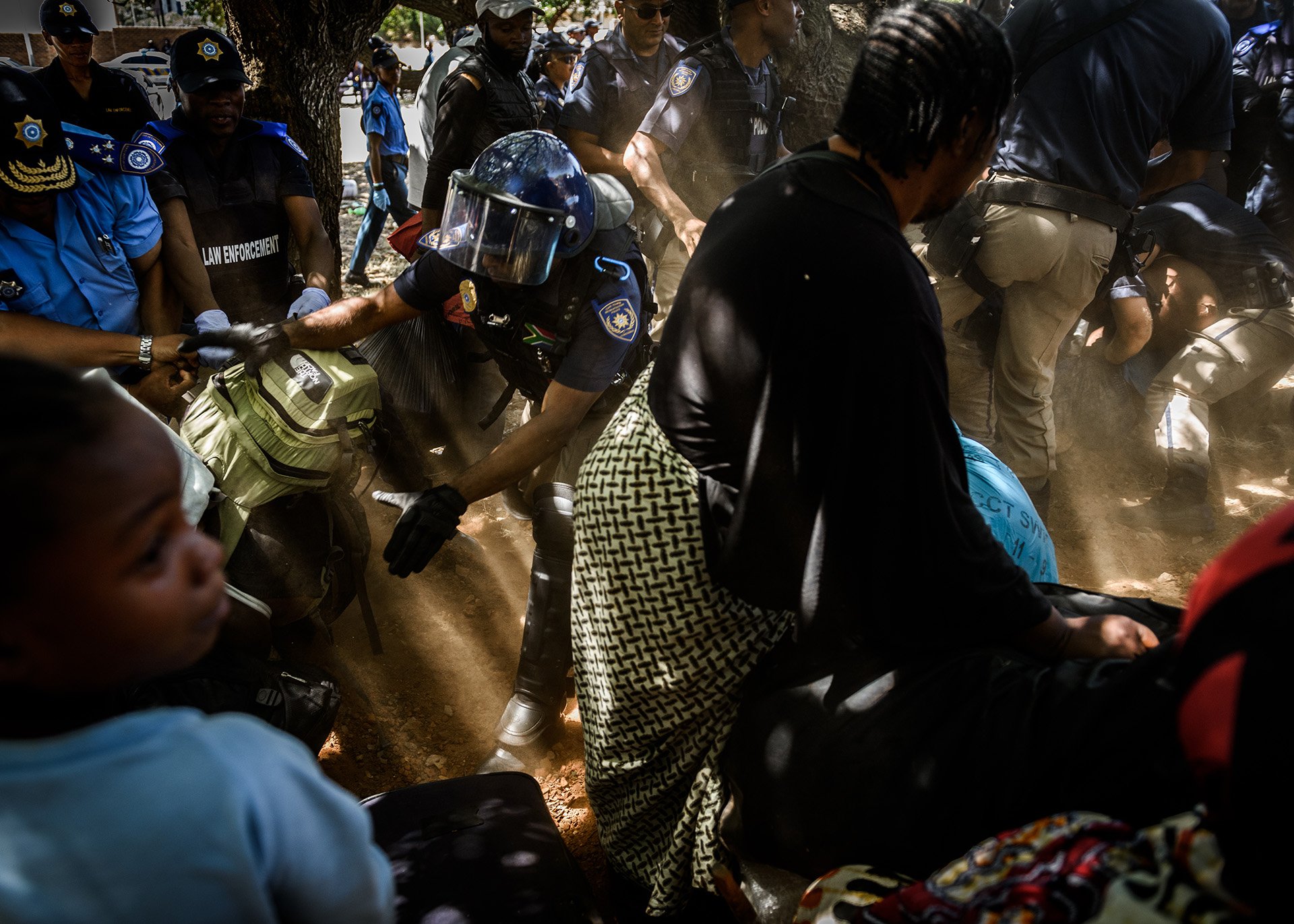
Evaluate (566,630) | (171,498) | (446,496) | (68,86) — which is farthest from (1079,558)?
(68,86)

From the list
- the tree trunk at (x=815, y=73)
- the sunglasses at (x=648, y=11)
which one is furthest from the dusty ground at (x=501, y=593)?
the sunglasses at (x=648, y=11)

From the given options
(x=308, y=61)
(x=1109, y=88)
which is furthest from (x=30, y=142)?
(x=1109, y=88)

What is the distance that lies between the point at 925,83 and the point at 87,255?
8.73 ft

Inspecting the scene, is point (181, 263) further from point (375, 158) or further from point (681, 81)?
point (375, 158)

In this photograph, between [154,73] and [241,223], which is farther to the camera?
[154,73]

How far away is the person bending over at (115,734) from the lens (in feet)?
2.67

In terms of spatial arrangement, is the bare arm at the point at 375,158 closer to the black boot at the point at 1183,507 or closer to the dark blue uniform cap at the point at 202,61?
the dark blue uniform cap at the point at 202,61

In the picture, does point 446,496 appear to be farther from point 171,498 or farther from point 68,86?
point 68,86

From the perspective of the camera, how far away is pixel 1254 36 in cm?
482

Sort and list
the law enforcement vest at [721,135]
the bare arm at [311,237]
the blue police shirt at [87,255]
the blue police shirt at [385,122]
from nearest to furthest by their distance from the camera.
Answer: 1. the blue police shirt at [87,255]
2. the bare arm at [311,237]
3. the law enforcement vest at [721,135]
4. the blue police shirt at [385,122]

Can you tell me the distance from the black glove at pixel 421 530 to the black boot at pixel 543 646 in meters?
0.29

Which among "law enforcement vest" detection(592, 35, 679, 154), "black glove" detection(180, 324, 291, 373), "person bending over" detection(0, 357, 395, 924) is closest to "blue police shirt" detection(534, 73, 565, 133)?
"law enforcement vest" detection(592, 35, 679, 154)

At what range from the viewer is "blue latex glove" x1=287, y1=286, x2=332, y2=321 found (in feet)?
10.2

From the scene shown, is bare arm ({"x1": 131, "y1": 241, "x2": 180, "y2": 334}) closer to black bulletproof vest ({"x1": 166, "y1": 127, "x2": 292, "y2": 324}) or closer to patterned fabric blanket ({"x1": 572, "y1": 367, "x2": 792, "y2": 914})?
black bulletproof vest ({"x1": 166, "y1": 127, "x2": 292, "y2": 324})
